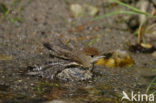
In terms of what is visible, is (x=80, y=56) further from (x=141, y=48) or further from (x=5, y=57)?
(x=141, y=48)

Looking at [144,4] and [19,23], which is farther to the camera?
[144,4]

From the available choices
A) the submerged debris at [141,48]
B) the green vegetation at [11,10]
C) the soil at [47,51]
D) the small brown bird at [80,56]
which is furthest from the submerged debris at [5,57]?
the submerged debris at [141,48]

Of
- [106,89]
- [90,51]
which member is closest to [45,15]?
[90,51]

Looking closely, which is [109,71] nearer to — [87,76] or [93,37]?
[87,76]

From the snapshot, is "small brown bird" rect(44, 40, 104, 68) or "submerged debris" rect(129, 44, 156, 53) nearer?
"small brown bird" rect(44, 40, 104, 68)

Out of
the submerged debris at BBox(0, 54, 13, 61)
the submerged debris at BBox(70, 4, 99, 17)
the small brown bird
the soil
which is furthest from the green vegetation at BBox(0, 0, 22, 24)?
the small brown bird

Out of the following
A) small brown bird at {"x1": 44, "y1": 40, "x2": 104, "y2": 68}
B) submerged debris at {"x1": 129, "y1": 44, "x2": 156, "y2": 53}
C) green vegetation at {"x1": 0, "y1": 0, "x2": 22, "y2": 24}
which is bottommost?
small brown bird at {"x1": 44, "y1": 40, "x2": 104, "y2": 68}

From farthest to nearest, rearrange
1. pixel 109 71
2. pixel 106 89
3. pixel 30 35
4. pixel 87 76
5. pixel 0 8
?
pixel 0 8 → pixel 30 35 → pixel 109 71 → pixel 87 76 → pixel 106 89

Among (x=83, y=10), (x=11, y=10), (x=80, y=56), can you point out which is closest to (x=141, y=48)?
(x=83, y=10)

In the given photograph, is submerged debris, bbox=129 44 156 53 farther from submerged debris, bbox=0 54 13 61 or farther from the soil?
submerged debris, bbox=0 54 13 61
